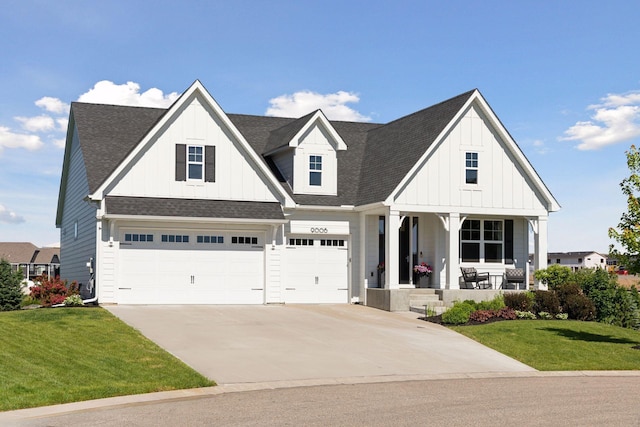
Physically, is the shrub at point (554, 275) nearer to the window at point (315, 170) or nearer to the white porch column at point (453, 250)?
the white porch column at point (453, 250)

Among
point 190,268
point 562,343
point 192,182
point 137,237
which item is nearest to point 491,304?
point 562,343

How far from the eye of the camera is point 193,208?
1075 inches

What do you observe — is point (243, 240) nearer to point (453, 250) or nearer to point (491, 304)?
point (453, 250)

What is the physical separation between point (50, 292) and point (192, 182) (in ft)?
19.3

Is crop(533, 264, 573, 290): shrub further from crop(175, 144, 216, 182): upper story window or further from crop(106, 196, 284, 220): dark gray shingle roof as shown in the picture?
crop(175, 144, 216, 182): upper story window

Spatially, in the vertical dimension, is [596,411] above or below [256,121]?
below

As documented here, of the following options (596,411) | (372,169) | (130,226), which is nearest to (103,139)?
(130,226)

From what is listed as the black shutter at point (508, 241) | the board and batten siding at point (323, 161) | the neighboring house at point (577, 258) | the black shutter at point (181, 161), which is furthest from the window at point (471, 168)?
the neighboring house at point (577, 258)

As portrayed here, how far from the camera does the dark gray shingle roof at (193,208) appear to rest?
86.5 feet

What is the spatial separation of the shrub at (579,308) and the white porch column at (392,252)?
218 inches

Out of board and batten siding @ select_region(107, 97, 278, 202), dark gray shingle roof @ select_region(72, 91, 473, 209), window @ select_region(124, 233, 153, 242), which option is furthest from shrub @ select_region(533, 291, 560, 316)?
window @ select_region(124, 233, 153, 242)

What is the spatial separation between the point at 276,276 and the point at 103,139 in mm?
8098

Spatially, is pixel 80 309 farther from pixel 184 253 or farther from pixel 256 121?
pixel 256 121

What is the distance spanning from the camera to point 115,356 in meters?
16.8
